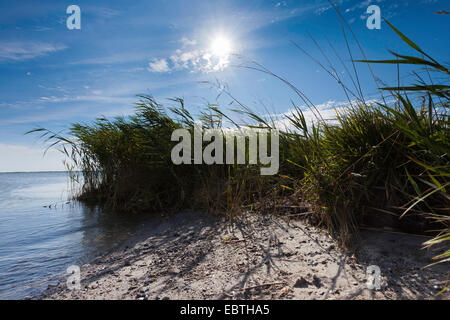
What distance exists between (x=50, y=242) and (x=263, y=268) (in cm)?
319

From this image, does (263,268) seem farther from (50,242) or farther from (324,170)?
(50,242)

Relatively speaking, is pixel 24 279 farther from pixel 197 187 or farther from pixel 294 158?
pixel 294 158

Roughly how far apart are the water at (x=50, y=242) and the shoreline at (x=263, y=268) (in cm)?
36

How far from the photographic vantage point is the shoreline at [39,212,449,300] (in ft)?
5.21

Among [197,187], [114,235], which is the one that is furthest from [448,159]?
[114,235]

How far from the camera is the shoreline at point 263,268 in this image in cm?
159

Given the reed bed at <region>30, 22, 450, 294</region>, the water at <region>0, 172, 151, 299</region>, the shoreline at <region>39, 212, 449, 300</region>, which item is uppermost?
the reed bed at <region>30, 22, 450, 294</region>

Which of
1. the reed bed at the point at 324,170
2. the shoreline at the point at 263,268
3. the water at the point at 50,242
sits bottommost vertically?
the water at the point at 50,242

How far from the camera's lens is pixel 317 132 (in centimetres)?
272

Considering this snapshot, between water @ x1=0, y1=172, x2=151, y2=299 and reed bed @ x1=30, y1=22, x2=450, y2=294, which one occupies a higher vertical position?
reed bed @ x1=30, y1=22, x2=450, y2=294

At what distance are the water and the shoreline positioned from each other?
36 cm

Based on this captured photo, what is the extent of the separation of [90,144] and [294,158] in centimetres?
459

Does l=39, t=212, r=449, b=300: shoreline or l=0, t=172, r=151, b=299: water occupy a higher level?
l=39, t=212, r=449, b=300: shoreline

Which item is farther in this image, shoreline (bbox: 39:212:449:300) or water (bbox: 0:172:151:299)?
water (bbox: 0:172:151:299)
